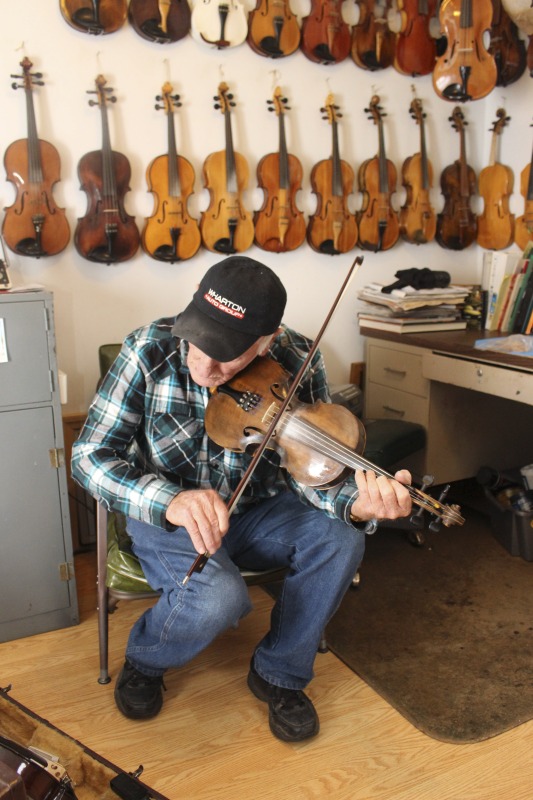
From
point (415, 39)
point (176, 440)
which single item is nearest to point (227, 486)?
point (176, 440)

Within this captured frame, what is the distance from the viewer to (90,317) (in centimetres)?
254

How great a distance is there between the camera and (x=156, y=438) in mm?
1643

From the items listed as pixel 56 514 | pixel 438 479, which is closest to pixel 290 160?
pixel 438 479

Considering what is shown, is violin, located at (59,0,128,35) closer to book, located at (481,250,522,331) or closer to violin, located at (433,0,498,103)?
violin, located at (433,0,498,103)

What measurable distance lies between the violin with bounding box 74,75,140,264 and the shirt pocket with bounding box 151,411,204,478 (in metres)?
1.02

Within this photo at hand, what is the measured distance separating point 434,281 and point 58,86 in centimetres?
157

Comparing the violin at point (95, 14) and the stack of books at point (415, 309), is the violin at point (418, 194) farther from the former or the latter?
the violin at point (95, 14)

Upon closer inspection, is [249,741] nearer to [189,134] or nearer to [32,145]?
[32,145]

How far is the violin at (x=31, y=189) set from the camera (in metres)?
2.25

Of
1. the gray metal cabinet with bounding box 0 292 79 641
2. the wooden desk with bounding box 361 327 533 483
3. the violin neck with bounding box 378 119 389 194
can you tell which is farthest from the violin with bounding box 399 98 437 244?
the gray metal cabinet with bounding box 0 292 79 641

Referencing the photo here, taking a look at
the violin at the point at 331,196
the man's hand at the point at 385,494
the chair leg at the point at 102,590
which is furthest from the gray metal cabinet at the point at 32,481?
the violin at the point at 331,196

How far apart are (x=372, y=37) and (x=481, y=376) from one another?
146 centimetres

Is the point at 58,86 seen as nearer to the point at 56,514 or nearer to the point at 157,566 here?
the point at 56,514

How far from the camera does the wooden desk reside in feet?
8.35
